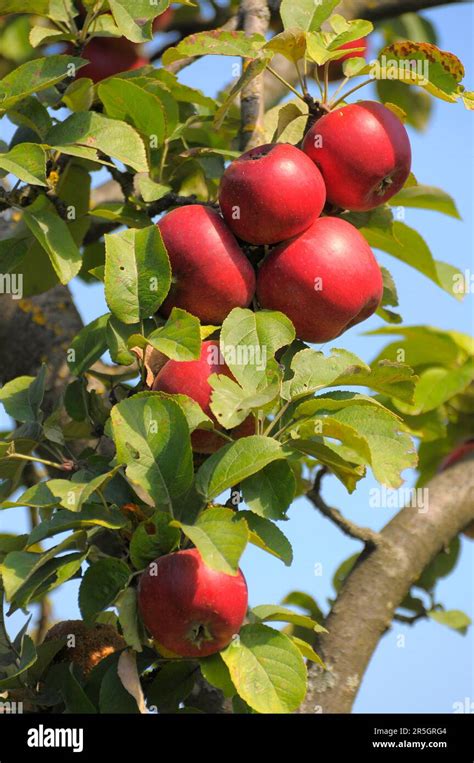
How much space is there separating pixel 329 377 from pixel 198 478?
156 mm

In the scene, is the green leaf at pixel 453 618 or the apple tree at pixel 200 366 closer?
the apple tree at pixel 200 366

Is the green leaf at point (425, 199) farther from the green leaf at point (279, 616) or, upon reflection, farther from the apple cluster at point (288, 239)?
the green leaf at point (279, 616)

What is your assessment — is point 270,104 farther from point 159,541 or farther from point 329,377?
point 159,541

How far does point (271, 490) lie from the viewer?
0.90 metres

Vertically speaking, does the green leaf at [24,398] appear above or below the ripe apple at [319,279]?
below

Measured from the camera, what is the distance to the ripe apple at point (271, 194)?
96 cm

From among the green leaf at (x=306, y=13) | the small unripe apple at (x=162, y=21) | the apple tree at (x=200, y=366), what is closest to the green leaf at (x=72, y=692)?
the apple tree at (x=200, y=366)

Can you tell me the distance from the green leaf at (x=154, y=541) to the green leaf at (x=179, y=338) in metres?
0.14

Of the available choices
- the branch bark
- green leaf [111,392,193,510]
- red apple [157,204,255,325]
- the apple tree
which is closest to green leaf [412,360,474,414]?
the branch bark

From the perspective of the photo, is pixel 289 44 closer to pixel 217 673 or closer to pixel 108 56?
pixel 108 56

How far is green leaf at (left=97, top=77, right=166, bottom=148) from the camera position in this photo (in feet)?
3.57

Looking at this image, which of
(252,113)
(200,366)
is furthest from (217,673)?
(252,113)

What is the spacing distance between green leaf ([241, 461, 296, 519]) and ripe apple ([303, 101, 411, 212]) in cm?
30
